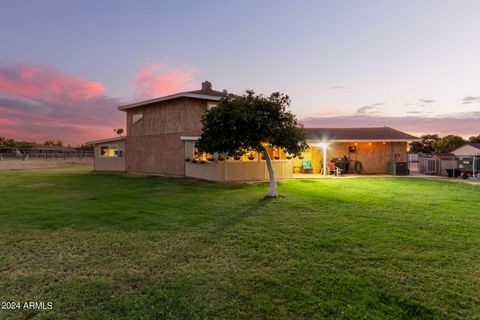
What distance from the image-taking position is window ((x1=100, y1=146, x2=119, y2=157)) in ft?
68.2

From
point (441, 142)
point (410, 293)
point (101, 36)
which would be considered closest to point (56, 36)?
point (101, 36)

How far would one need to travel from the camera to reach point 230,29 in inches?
592

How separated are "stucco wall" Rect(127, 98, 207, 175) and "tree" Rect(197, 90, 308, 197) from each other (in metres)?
6.62

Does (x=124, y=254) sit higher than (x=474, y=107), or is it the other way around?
(x=474, y=107)

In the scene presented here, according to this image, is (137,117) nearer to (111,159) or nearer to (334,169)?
(111,159)

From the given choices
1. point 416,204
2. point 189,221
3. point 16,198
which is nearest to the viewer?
point 189,221

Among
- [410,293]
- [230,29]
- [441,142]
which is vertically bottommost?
[410,293]

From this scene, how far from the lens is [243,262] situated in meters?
3.90

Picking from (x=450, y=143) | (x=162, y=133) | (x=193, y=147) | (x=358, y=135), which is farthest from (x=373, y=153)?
(x=450, y=143)

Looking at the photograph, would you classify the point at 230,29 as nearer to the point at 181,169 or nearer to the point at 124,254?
the point at 181,169

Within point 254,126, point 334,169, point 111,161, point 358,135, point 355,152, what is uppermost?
point 358,135

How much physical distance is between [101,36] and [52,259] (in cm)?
1633

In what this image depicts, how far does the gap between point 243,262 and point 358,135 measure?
60.0 ft

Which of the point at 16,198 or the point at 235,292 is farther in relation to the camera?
the point at 16,198
